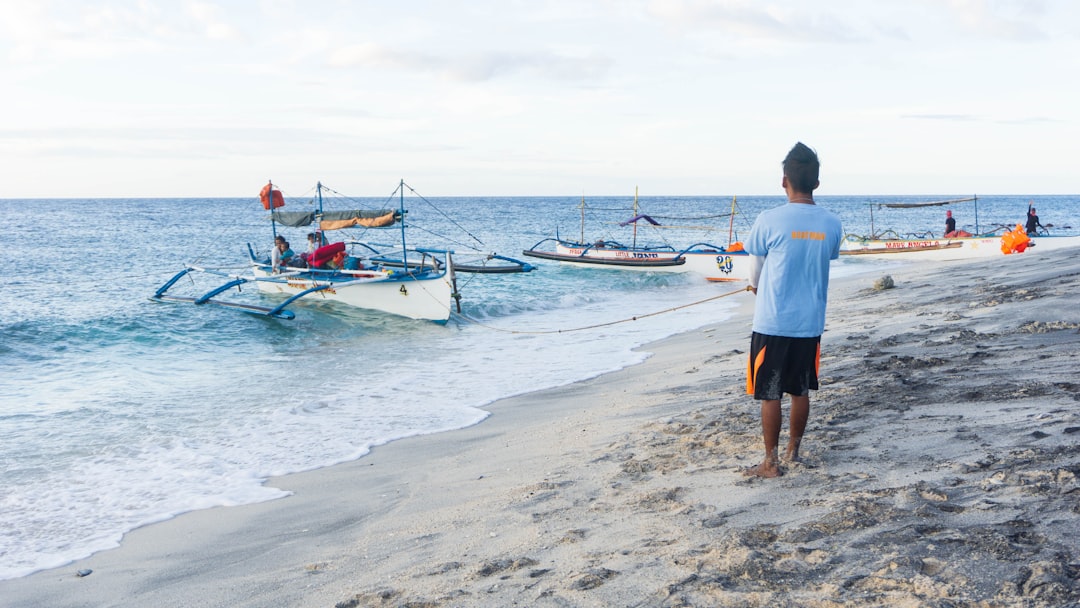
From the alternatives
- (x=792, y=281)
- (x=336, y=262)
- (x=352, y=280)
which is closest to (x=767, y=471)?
(x=792, y=281)

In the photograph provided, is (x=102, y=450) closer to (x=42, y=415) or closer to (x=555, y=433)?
(x=42, y=415)

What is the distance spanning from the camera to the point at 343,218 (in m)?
17.8

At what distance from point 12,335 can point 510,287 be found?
13.1 meters

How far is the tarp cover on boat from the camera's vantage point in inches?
664

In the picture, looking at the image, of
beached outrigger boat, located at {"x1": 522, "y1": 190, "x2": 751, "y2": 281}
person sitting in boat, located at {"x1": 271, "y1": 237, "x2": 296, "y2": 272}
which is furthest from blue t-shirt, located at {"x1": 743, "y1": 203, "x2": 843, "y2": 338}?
beached outrigger boat, located at {"x1": 522, "y1": 190, "x2": 751, "y2": 281}

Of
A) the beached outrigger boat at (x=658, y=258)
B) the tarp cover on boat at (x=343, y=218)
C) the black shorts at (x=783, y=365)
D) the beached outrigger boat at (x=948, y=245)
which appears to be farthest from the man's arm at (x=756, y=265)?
the beached outrigger boat at (x=948, y=245)

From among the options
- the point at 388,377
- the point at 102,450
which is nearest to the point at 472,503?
the point at 102,450

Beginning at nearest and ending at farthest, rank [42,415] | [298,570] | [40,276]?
[298,570]
[42,415]
[40,276]

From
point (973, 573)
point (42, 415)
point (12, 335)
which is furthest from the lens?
point (12, 335)

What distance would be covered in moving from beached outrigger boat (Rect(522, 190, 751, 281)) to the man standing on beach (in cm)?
1962

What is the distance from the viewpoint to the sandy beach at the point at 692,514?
3.22 meters

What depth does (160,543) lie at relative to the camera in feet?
17.0

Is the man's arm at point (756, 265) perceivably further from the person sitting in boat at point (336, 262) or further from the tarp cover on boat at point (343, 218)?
the person sitting in boat at point (336, 262)

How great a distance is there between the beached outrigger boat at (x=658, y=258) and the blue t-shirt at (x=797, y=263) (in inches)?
777
